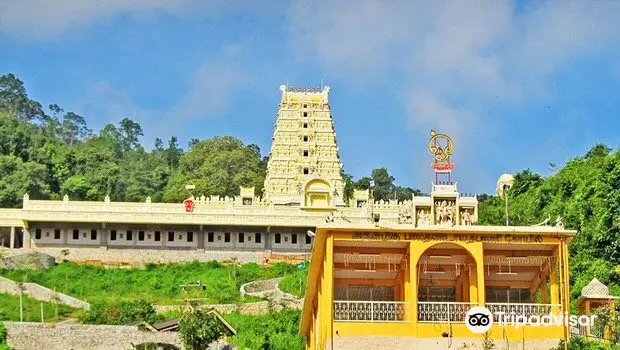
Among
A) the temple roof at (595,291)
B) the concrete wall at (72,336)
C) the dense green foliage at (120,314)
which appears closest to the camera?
the temple roof at (595,291)

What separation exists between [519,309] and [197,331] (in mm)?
12274

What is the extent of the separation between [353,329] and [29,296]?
29.0 metres

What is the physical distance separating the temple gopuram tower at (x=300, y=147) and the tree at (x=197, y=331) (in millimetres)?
33143

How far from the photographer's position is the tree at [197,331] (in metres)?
32.7

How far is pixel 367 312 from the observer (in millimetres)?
23000

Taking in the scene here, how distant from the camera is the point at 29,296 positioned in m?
48.6

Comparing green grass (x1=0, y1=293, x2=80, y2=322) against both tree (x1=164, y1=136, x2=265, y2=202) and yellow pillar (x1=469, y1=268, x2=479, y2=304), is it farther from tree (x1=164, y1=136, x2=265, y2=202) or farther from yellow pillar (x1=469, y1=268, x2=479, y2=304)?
tree (x1=164, y1=136, x2=265, y2=202)

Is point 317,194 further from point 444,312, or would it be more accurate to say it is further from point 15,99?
point 15,99

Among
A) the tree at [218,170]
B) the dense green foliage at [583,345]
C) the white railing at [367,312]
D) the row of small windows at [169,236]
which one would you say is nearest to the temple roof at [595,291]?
the dense green foliage at [583,345]

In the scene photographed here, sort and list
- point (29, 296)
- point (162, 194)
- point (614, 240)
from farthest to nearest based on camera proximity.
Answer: point (162, 194) < point (29, 296) < point (614, 240)

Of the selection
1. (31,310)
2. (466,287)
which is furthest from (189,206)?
(466,287)

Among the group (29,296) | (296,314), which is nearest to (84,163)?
(29,296)

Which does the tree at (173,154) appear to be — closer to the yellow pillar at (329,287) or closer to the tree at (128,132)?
the tree at (128,132)

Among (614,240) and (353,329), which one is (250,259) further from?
(353,329)
